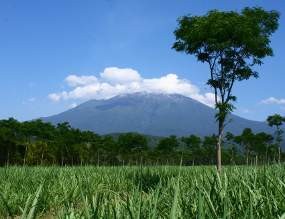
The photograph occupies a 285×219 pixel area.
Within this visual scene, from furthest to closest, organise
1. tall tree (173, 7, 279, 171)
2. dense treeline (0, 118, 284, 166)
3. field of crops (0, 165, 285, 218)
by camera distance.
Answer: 1. dense treeline (0, 118, 284, 166)
2. tall tree (173, 7, 279, 171)
3. field of crops (0, 165, 285, 218)

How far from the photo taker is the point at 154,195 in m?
3.59

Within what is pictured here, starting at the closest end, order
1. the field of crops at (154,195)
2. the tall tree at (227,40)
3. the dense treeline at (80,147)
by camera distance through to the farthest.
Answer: the field of crops at (154,195)
the tall tree at (227,40)
the dense treeline at (80,147)

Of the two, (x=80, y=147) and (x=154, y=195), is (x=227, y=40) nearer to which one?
(x=154, y=195)

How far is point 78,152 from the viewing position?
40375mm

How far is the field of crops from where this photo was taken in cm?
237

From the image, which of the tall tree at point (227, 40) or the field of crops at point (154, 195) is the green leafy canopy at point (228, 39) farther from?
the field of crops at point (154, 195)

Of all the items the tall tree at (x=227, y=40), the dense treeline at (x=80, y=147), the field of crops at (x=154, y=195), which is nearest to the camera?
the field of crops at (x=154, y=195)

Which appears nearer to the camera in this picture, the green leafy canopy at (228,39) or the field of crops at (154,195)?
the field of crops at (154,195)

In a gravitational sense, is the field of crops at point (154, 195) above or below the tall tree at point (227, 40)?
below

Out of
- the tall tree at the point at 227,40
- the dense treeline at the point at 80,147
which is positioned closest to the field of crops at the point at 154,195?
the tall tree at the point at 227,40

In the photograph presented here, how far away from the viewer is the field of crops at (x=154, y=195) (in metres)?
2.37

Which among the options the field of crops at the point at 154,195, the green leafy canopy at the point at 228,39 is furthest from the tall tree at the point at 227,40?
the field of crops at the point at 154,195

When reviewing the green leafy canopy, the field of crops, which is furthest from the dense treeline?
the field of crops

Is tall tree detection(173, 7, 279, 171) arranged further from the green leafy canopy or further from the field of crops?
the field of crops
